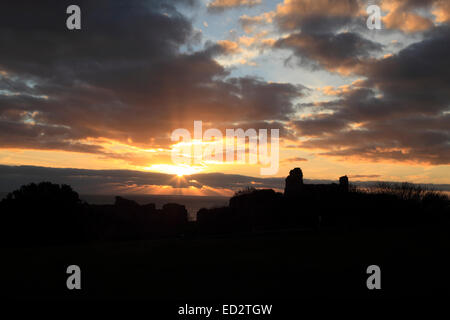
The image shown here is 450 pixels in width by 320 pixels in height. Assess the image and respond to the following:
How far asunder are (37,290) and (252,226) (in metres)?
38.1

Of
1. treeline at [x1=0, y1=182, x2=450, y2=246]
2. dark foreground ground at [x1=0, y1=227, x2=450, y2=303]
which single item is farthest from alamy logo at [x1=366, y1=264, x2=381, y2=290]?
treeline at [x1=0, y1=182, x2=450, y2=246]

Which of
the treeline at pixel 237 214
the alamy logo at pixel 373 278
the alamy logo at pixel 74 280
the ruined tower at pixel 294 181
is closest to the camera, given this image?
the alamy logo at pixel 373 278

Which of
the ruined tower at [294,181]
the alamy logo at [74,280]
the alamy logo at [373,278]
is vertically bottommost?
the alamy logo at [74,280]

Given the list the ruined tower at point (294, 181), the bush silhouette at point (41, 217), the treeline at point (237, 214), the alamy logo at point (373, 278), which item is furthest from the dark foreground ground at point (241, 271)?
the ruined tower at point (294, 181)

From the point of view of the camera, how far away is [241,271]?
428 inches

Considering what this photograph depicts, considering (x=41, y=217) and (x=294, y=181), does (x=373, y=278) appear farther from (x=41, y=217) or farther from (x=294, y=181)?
(x=294, y=181)

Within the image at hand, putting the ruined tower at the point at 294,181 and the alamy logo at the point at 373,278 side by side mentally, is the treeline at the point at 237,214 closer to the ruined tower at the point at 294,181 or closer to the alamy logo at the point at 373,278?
the ruined tower at the point at 294,181

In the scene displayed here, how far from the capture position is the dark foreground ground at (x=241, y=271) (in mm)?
8875

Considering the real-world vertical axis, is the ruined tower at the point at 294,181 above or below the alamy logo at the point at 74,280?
above

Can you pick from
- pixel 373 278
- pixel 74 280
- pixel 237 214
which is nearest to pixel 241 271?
pixel 373 278

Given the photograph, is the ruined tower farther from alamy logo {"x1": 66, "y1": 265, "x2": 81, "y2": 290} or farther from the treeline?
alamy logo {"x1": 66, "y1": 265, "x2": 81, "y2": 290}
